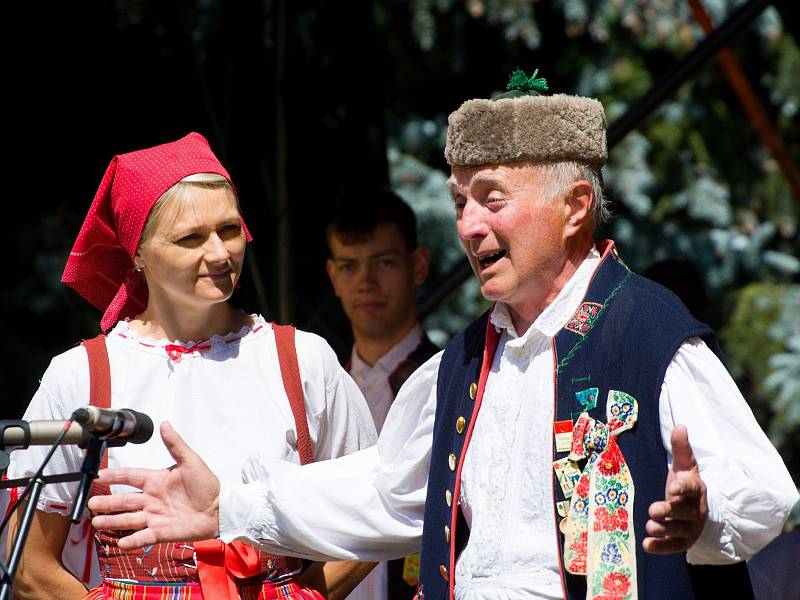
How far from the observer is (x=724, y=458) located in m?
2.19

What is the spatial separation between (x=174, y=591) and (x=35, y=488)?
0.69m

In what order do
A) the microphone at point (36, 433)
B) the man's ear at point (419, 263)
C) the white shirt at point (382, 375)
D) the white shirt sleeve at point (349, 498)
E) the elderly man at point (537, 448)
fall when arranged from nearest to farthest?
the microphone at point (36, 433) → the elderly man at point (537, 448) → the white shirt sleeve at point (349, 498) → the white shirt at point (382, 375) → the man's ear at point (419, 263)

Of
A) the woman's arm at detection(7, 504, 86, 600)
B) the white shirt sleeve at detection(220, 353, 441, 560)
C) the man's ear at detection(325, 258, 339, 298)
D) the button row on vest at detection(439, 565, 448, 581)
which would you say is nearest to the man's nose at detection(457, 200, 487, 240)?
the white shirt sleeve at detection(220, 353, 441, 560)

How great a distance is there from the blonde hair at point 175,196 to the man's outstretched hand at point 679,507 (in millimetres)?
1275

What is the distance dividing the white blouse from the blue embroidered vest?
0.37m

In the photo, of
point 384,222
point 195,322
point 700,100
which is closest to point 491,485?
point 195,322

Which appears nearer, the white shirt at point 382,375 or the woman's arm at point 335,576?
the woman's arm at point 335,576

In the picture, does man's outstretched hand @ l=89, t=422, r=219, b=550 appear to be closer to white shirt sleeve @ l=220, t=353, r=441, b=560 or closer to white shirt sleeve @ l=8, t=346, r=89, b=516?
white shirt sleeve @ l=220, t=353, r=441, b=560

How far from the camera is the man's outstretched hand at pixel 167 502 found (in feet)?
8.15

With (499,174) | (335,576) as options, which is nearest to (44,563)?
(335,576)

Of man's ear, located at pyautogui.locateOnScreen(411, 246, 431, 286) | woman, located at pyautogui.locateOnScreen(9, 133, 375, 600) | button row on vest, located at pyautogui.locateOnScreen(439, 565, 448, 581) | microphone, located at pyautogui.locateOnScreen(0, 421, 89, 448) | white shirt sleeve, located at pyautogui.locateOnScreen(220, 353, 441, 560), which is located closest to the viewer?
microphone, located at pyautogui.locateOnScreen(0, 421, 89, 448)

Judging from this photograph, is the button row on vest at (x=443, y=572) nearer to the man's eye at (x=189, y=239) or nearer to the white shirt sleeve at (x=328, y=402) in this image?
the white shirt sleeve at (x=328, y=402)

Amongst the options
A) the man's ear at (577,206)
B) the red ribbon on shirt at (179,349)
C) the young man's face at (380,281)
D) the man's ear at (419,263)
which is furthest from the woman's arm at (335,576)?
the man's ear at (419,263)

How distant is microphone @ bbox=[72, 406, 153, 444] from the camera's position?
2.14 meters
